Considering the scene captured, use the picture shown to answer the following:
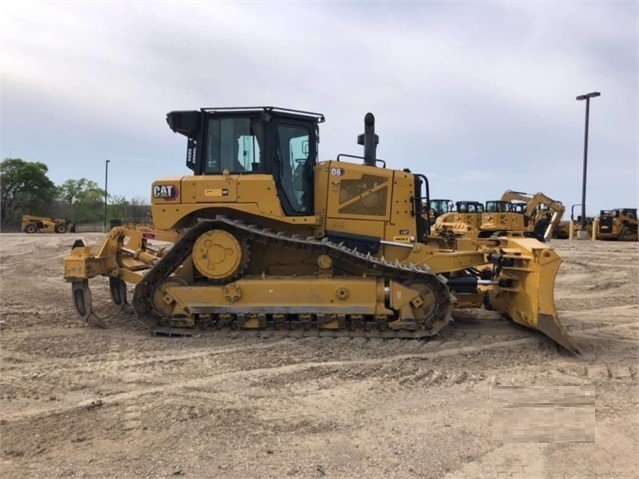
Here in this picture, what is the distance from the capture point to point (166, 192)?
24.4ft

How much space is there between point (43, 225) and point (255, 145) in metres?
42.7

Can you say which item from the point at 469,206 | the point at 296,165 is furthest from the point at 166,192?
the point at 469,206

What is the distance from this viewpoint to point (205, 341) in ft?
22.5

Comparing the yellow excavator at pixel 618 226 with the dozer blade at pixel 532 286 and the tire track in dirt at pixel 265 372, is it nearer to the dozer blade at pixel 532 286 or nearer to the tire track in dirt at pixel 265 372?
the dozer blade at pixel 532 286

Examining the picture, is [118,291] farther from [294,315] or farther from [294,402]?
[294,402]

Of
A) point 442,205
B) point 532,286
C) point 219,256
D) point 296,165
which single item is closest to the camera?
point 532,286

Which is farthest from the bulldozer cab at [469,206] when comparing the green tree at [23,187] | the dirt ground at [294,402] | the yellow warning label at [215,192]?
the green tree at [23,187]

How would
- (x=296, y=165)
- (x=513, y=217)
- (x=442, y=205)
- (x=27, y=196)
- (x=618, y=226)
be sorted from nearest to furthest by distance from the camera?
(x=296, y=165)
(x=513, y=217)
(x=442, y=205)
(x=618, y=226)
(x=27, y=196)

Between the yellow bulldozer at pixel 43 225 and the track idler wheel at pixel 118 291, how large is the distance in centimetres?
3979

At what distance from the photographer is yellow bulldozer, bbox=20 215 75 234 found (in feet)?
142

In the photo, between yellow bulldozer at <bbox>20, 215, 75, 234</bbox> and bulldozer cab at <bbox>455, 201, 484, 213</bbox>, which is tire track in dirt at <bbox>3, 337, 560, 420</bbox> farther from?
yellow bulldozer at <bbox>20, 215, 75, 234</bbox>

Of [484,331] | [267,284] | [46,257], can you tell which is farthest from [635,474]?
[46,257]

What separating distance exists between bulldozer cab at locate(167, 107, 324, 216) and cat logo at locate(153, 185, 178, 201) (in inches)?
17.4

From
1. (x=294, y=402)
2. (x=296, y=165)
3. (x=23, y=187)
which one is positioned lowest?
(x=294, y=402)
